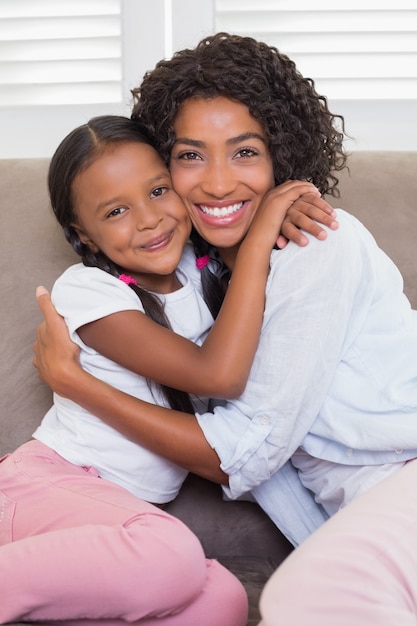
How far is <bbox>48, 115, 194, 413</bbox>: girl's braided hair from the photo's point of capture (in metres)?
1.64

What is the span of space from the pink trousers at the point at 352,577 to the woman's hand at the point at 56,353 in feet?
2.10

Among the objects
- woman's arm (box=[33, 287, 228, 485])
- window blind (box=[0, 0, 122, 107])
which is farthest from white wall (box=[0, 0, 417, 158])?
woman's arm (box=[33, 287, 228, 485])

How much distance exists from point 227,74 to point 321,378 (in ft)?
1.94

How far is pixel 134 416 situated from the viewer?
1.51 m

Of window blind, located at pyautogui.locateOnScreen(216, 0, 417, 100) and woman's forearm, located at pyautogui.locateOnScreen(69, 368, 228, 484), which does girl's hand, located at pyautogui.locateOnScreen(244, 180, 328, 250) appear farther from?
window blind, located at pyautogui.locateOnScreen(216, 0, 417, 100)

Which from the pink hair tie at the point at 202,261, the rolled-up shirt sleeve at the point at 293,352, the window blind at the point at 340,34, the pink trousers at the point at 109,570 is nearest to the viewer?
the pink trousers at the point at 109,570

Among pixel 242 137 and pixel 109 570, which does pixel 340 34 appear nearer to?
pixel 242 137

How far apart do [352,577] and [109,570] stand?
0.44m

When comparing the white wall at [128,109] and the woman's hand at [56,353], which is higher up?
the white wall at [128,109]

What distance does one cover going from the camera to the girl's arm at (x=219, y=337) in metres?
1.46

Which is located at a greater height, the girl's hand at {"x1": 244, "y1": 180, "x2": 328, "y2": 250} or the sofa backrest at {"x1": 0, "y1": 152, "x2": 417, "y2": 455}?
the girl's hand at {"x1": 244, "y1": 180, "x2": 328, "y2": 250}

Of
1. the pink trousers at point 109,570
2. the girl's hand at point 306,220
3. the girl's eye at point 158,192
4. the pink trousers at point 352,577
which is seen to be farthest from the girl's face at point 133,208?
the pink trousers at point 352,577

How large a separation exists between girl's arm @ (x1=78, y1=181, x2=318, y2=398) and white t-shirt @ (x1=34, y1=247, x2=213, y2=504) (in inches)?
1.7

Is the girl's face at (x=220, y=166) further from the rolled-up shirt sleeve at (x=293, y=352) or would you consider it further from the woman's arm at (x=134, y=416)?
the woman's arm at (x=134, y=416)
